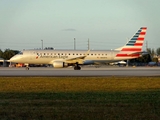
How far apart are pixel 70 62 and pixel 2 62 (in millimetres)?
60040

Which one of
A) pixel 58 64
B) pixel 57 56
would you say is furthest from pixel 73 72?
pixel 57 56

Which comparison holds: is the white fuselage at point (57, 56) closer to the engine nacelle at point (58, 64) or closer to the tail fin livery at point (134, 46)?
the engine nacelle at point (58, 64)

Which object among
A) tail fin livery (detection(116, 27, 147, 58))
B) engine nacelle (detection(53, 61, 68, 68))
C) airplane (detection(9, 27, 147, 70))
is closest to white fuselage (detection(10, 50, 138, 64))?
airplane (detection(9, 27, 147, 70))

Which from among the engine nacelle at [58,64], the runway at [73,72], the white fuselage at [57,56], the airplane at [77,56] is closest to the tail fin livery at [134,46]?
the airplane at [77,56]

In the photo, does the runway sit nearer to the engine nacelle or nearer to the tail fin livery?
the engine nacelle

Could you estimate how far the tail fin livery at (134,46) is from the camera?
61.8m

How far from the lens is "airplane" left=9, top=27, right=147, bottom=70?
5694 cm

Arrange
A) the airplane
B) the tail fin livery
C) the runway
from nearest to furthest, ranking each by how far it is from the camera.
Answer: the runway
the airplane
the tail fin livery
